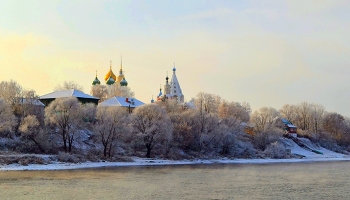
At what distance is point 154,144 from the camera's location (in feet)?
189

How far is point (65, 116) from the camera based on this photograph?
167ft

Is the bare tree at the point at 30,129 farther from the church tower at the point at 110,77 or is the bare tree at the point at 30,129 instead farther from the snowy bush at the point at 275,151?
the church tower at the point at 110,77

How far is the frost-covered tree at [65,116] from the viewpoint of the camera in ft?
167

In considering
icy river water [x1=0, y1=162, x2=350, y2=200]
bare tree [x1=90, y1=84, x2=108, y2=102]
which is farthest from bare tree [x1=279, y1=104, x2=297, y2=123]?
icy river water [x1=0, y1=162, x2=350, y2=200]

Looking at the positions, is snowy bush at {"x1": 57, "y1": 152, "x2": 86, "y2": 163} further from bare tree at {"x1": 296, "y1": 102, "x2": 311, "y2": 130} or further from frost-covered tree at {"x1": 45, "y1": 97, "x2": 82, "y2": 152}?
bare tree at {"x1": 296, "y1": 102, "x2": 311, "y2": 130}

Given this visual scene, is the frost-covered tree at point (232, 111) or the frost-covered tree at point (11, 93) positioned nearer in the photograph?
the frost-covered tree at point (11, 93)

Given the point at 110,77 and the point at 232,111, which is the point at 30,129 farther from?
the point at 110,77

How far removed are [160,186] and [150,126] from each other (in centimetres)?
2724

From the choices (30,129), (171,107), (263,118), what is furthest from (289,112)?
(30,129)

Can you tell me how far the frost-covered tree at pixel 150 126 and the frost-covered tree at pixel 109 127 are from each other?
3603mm

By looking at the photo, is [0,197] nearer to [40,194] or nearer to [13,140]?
[40,194]

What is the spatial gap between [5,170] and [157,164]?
18.4m

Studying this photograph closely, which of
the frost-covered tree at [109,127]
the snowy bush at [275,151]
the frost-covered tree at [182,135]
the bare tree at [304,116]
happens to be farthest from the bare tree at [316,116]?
the frost-covered tree at [109,127]

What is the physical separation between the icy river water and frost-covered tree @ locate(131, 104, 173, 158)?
16791 millimetres
